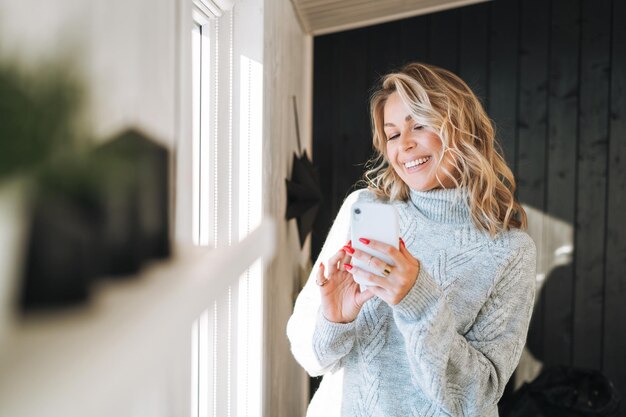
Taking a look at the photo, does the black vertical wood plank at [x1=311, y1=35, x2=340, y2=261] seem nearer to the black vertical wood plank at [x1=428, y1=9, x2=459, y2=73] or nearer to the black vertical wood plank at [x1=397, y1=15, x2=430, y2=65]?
the black vertical wood plank at [x1=397, y1=15, x2=430, y2=65]

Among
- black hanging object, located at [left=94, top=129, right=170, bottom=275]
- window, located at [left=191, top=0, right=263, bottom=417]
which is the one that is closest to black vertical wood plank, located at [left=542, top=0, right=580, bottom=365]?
window, located at [left=191, top=0, right=263, bottom=417]

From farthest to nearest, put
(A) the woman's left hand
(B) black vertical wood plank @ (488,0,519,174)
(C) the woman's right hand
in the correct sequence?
1. (B) black vertical wood plank @ (488,0,519,174)
2. (C) the woman's right hand
3. (A) the woman's left hand

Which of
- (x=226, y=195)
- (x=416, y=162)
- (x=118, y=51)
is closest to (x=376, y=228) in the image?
(x=416, y=162)

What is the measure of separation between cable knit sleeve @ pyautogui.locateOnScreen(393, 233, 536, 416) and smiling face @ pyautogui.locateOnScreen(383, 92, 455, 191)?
0.21 m

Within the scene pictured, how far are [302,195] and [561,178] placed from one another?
1.35m

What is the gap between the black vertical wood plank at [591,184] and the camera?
2.35 metres

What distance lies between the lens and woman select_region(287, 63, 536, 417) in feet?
2.89

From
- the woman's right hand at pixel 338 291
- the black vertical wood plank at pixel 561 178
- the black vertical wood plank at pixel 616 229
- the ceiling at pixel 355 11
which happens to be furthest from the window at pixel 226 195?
the black vertical wood plank at pixel 616 229

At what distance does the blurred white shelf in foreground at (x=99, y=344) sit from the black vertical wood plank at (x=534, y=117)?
8.14ft

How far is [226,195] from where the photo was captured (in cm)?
114

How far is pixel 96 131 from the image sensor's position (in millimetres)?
215

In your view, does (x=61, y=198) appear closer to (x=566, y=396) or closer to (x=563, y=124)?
(x=566, y=396)

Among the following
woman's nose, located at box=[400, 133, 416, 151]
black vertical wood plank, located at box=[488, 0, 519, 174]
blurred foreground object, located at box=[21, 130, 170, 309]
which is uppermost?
black vertical wood plank, located at box=[488, 0, 519, 174]

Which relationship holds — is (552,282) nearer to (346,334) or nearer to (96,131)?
(346,334)
